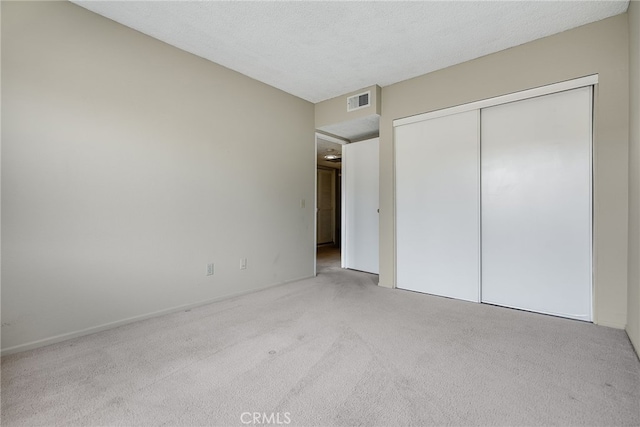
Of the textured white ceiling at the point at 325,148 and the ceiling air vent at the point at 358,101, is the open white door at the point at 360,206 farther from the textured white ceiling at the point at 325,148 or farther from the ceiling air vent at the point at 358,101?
the ceiling air vent at the point at 358,101

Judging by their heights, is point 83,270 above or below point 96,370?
above

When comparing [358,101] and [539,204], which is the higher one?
[358,101]

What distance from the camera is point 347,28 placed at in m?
2.53

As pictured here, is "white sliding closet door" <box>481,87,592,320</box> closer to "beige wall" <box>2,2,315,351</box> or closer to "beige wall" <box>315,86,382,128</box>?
"beige wall" <box>315,86,382,128</box>

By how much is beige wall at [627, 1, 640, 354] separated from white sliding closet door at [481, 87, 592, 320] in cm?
31

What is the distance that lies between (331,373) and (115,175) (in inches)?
91.6

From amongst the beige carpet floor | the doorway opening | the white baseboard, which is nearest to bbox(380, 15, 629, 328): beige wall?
the beige carpet floor

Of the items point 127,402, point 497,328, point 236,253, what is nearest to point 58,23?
point 236,253

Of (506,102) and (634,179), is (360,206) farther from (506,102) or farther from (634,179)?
(634,179)

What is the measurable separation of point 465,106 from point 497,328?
2.25 meters

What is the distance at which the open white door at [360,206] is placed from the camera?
4.60m

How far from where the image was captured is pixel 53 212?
2.16 meters

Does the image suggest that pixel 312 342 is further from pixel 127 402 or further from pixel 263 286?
pixel 263 286

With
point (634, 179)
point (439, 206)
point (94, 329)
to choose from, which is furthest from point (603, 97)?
point (94, 329)
